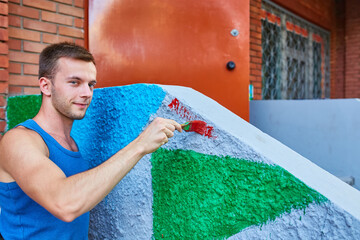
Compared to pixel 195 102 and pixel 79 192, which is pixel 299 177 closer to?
pixel 195 102

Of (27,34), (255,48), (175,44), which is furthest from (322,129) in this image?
(27,34)

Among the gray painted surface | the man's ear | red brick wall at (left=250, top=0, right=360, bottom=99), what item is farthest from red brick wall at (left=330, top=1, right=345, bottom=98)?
the man's ear

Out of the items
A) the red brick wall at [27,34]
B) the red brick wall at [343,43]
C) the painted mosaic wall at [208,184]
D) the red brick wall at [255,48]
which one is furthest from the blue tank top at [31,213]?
the red brick wall at [343,43]

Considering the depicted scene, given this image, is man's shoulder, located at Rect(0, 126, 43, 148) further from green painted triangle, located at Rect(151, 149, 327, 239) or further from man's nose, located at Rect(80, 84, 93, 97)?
green painted triangle, located at Rect(151, 149, 327, 239)

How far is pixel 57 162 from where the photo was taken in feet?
4.13

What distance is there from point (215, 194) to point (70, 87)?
697 mm

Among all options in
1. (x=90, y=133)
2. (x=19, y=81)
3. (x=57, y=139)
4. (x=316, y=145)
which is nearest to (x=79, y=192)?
(x=57, y=139)

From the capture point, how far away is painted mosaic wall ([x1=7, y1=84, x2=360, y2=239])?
1059 mm

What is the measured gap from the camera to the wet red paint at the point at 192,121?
126 centimetres

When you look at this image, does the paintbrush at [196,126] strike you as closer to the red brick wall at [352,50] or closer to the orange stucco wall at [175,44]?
the orange stucco wall at [175,44]

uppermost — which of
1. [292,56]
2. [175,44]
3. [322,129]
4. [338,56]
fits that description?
[338,56]

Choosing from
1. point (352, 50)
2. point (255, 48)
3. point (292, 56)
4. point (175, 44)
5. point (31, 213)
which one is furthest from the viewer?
point (352, 50)

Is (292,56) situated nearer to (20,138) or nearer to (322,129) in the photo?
(322,129)

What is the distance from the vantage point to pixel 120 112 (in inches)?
61.6
